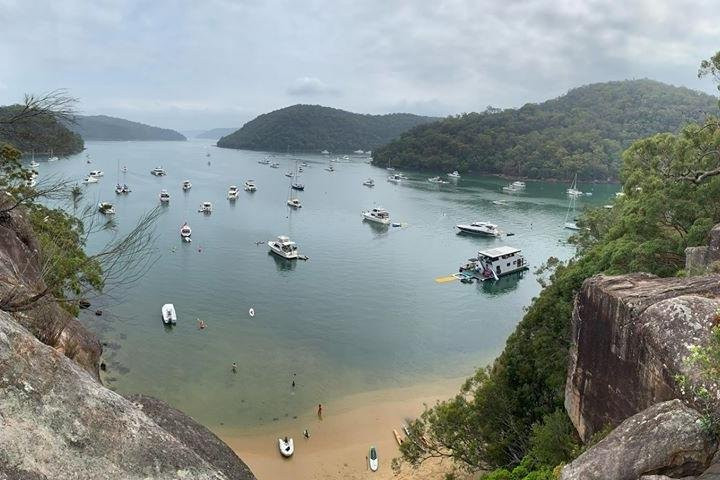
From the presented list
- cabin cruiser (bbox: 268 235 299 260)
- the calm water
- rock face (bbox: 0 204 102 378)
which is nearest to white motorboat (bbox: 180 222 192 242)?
the calm water

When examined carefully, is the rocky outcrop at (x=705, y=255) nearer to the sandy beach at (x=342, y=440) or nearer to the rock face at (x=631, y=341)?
the rock face at (x=631, y=341)

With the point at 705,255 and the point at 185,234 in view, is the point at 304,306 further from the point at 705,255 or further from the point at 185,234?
the point at 705,255

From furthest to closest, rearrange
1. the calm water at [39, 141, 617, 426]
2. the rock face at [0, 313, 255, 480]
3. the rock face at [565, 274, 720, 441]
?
the calm water at [39, 141, 617, 426]
the rock face at [565, 274, 720, 441]
the rock face at [0, 313, 255, 480]

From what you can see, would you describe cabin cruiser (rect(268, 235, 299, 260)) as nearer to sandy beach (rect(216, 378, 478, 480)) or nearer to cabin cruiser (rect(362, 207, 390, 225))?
cabin cruiser (rect(362, 207, 390, 225))

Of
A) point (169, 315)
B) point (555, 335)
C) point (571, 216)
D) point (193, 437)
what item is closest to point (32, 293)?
point (193, 437)

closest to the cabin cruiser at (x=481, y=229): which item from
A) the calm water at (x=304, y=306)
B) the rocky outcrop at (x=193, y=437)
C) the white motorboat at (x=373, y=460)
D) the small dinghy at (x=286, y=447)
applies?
the calm water at (x=304, y=306)
